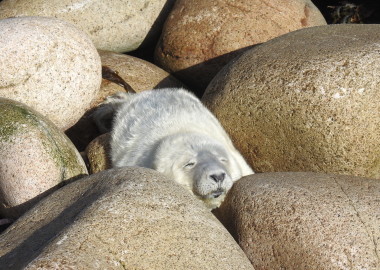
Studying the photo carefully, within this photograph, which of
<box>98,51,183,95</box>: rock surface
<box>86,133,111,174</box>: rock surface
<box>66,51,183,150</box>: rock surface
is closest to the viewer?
<box>86,133,111,174</box>: rock surface

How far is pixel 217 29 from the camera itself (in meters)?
7.19

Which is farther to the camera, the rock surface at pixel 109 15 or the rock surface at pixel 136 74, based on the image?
the rock surface at pixel 109 15

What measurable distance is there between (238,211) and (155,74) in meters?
2.85

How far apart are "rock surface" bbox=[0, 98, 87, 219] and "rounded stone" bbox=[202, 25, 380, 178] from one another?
1.40m

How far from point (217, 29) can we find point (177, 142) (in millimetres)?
2060

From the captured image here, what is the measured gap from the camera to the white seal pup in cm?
504

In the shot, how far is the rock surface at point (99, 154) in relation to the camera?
237 inches

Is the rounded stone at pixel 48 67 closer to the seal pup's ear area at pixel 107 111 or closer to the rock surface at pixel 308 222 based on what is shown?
the seal pup's ear area at pixel 107 111

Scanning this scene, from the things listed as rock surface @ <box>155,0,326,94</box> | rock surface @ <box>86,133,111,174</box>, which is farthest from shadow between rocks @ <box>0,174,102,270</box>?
rock surface @ <box>155,0,326,94</box>

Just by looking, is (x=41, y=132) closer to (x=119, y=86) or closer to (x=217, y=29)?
(x=119, y=86)

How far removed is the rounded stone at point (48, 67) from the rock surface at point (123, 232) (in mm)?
1587

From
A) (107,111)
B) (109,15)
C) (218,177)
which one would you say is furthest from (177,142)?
(109,15)

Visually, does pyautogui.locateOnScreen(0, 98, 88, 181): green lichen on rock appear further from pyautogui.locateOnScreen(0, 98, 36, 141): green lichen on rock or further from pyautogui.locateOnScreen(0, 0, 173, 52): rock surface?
pyautogui.locateOnScreen(0, 0, 173, 52): rock surface

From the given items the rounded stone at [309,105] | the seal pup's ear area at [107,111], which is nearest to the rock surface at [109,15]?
the seal pup's ear area at [107,111]
